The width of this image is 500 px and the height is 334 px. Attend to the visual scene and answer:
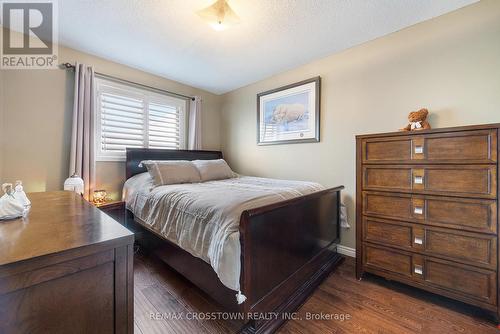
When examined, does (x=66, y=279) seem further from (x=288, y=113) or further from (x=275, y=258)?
(x=288, y=113)

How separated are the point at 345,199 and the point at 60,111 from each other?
343 cm

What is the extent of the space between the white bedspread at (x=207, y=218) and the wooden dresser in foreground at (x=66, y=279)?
0.59m

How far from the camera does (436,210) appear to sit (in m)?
1.61

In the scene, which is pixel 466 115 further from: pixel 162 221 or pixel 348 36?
pixel 162 221

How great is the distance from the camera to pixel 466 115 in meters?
1.83

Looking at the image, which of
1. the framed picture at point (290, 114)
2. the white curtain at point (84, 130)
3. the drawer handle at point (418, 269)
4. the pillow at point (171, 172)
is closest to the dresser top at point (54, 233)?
the pillow at point (171, 172)

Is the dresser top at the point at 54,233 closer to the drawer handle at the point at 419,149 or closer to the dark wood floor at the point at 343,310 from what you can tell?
the dark wood floor at the point at 343,310

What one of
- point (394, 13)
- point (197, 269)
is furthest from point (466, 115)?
point (197, 269)

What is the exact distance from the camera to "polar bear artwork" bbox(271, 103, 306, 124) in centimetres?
287

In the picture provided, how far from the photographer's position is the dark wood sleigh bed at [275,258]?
4.26 feet

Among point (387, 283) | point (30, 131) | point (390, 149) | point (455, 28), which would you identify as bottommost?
point (387, 283)

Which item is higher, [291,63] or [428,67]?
[291,63]

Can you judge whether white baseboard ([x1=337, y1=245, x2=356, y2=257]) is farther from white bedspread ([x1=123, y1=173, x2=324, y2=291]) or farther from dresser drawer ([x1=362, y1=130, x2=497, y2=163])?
dresser drawer ([x1=362, y1=130, x2=497, y2=163])

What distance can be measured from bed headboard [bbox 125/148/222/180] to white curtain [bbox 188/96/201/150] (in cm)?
15
